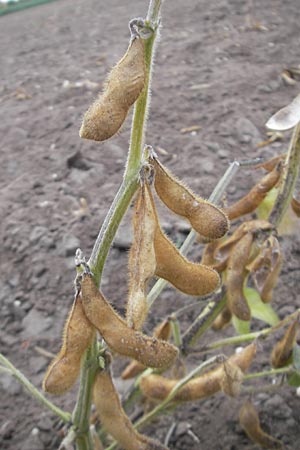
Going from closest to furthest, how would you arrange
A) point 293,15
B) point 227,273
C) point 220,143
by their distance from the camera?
point 227,273
point 220,143
point 293,15

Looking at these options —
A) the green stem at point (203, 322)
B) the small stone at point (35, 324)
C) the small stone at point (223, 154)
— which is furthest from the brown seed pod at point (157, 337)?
the small stone at point (223, 154)

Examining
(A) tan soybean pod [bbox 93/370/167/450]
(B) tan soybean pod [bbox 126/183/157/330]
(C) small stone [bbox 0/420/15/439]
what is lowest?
(C) small stone [bbox 0/420/15/439]

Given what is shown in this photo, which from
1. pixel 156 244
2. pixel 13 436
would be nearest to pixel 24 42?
pixel 13 436

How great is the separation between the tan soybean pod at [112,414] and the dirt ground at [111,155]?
378 millimetres

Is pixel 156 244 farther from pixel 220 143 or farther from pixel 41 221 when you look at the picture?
pixel 220 143

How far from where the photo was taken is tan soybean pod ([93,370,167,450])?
99cm

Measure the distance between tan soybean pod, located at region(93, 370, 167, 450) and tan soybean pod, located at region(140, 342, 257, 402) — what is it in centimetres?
16

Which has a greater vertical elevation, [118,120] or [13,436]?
[118,120]

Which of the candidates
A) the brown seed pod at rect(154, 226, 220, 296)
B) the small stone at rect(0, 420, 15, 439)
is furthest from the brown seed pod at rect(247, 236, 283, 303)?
the small stone at rect(0, 420, 15, 439)

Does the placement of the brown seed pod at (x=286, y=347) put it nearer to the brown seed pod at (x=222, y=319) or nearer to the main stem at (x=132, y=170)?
the brown seed pod at (x=222, y=319)

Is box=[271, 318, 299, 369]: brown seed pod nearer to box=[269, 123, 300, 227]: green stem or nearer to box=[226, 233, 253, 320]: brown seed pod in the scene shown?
box=[226, 233, 253, 320]: brown seed pod

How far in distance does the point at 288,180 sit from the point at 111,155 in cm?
127

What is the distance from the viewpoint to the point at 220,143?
2.40m

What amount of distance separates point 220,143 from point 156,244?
5.33ft
